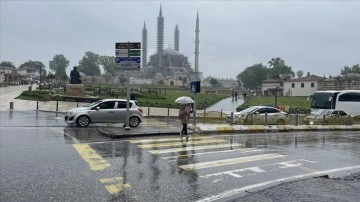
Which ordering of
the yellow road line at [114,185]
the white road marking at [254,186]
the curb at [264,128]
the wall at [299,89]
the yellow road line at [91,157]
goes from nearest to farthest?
the white road marking at [254,186]
the yellow road line at [114,185]
the yellow road line at [91,157]
the curb at [264,128]
the wall at [299,89]

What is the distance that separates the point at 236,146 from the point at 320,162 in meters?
3.65

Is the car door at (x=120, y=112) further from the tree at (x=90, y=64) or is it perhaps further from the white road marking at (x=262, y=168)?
the tree at (x=90, y=64)

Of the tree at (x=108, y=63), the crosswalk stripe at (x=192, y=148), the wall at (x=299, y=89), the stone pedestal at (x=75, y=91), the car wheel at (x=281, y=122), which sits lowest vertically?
the crosswalk stripe at (x=192, y=148)

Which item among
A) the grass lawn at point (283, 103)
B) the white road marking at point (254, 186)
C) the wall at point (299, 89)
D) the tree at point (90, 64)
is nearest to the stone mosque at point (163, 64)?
the tree at point (90, 64)

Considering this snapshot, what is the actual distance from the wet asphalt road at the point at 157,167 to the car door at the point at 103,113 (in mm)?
5036

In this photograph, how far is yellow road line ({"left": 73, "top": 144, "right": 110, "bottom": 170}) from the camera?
34.4 feet

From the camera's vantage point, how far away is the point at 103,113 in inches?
871

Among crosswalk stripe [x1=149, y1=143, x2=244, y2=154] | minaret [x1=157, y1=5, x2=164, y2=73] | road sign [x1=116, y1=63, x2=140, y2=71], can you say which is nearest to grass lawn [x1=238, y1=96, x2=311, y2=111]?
road sign [x1=116, y1=63, x2=140, y2=71]

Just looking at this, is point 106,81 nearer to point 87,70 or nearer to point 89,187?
point 87,70

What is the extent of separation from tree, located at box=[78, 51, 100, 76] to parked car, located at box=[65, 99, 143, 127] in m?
150

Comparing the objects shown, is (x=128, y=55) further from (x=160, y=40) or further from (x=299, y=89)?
(x=160, y=40)

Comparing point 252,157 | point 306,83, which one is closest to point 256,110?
point 252,157

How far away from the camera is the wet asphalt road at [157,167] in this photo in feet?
26.1

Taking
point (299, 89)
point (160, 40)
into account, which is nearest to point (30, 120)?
point (299, 89)
